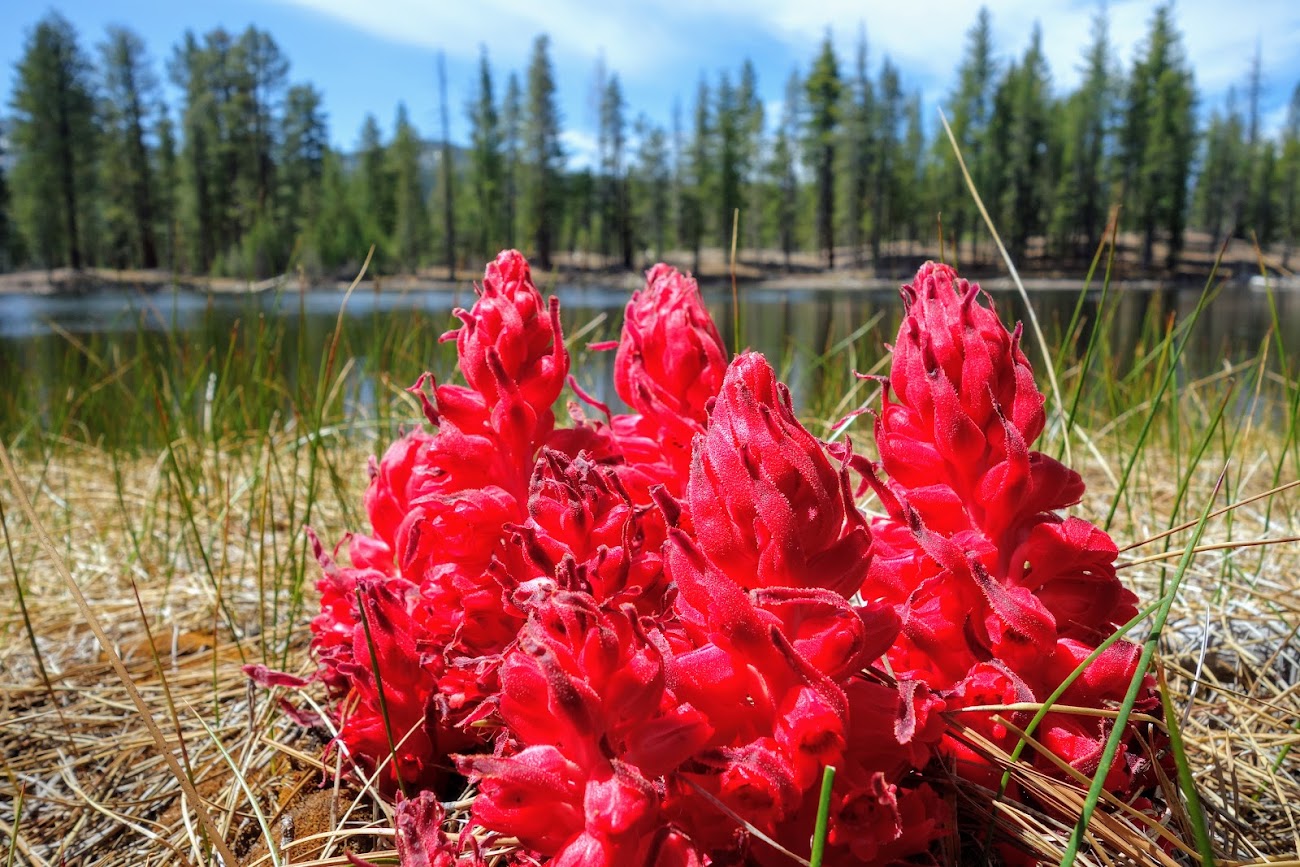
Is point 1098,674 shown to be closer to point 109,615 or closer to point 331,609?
point 331,609

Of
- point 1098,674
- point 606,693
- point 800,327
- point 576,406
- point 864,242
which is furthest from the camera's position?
point 864,242

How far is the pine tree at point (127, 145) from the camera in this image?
1730 inches

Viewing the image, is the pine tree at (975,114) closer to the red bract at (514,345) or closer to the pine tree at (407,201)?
the pine tree at (407,201)

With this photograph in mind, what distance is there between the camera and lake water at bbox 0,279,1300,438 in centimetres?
372

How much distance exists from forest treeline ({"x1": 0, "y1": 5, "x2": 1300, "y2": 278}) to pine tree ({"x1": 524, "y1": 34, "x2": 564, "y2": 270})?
0.13m

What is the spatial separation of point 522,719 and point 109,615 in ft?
7.23

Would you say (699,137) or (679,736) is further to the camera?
(699,137)

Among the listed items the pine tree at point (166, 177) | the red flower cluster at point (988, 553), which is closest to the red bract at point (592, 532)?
the red flower cluster at point (988, 553)

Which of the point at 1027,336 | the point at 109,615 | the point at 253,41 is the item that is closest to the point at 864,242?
the point at 253,41

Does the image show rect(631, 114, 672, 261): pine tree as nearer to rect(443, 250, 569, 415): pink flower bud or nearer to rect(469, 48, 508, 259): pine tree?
rect(469, 48, 508, 259): pine tree

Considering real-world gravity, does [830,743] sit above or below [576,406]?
below

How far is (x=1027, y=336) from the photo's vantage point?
309 inches

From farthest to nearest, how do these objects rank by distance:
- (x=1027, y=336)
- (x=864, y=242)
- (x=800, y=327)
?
(x=864, y=242) → (x=800, y=327) → (x=1027, y=336)

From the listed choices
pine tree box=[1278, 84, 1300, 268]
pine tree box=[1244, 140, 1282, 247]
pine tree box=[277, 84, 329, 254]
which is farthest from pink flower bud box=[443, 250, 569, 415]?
pine tree box=[1244, 140, 1282, 247]
